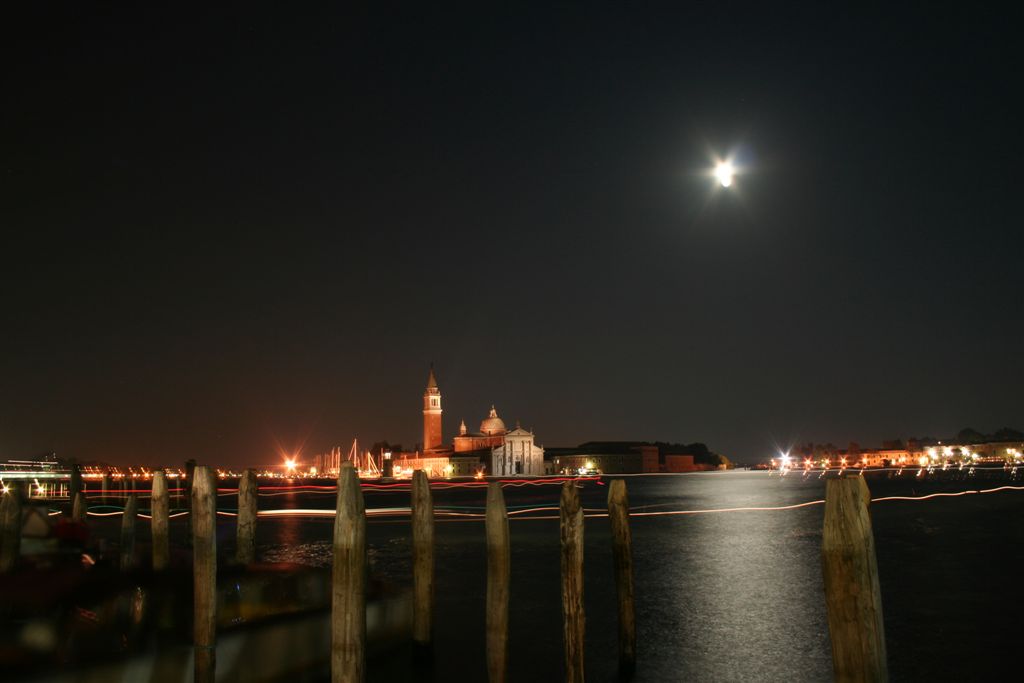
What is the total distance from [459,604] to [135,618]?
7.43m

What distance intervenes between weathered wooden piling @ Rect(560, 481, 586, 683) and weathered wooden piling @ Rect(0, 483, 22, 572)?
8.22m

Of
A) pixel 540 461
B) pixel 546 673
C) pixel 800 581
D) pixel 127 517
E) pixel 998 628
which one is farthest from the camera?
pixel 540 461

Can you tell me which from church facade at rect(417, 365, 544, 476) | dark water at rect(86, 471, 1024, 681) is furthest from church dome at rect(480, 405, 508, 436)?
dark water at rect(86, 471, 1024, 681)

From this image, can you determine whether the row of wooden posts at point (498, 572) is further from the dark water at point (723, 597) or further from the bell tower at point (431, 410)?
the bell tower at point (431, 410)

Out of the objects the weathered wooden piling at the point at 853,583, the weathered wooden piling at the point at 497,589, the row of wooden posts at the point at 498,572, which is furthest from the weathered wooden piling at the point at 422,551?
the weathered wooden piling at the point at 853,583

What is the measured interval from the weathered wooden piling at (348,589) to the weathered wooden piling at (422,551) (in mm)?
2153

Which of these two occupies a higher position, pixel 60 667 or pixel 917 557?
pixel 60 667

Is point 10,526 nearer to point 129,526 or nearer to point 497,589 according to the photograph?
point 129,526

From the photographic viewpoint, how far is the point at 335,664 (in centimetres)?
709

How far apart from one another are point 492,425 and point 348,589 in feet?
418

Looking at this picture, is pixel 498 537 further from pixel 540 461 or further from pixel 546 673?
pixel 540 461

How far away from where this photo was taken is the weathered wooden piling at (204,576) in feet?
25.0

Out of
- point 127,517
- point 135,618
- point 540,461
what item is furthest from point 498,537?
point 540,461

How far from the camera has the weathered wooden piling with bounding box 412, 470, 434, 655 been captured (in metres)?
9.38
